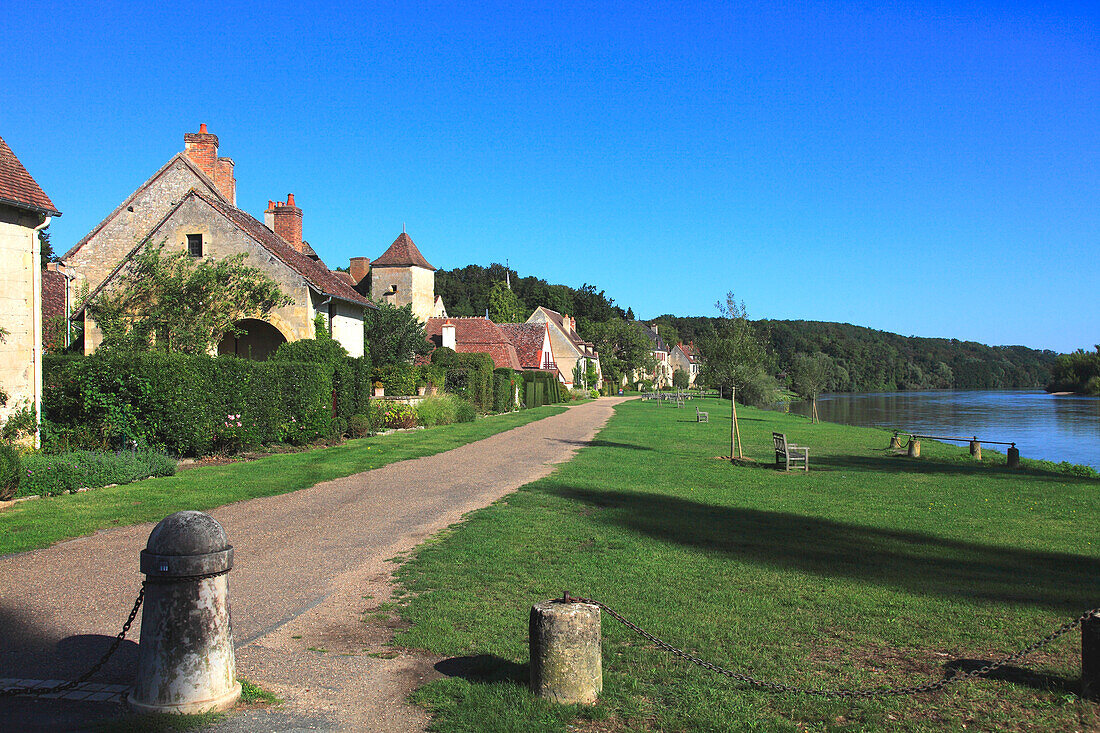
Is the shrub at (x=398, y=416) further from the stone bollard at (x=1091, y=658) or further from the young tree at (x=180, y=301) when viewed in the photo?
the stone bollard at (x=1091, y=658)

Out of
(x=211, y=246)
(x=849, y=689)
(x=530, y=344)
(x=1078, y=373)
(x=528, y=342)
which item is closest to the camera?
(x=849, y=689)

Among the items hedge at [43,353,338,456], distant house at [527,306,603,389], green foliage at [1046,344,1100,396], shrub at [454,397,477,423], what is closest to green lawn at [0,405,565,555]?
hedge at [43,353,338,456]

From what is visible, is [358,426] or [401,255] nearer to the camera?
[358,426]

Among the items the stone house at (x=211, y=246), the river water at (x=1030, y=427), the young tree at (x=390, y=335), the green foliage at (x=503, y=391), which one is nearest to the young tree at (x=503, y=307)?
the river water at (x=1030, y=427)

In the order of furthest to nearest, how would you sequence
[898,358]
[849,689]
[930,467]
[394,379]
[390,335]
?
[898,358] < [390,335] < [394,379] < [930,467] < [849,689]

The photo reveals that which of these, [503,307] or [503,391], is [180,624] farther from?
[503,307]

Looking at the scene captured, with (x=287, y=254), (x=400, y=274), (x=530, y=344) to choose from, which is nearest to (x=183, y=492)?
(x=287, y=254)

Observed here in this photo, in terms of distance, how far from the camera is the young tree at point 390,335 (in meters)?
34.1

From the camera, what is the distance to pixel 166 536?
167 inches

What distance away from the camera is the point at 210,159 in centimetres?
2925

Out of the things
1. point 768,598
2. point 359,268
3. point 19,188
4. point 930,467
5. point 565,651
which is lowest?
point 930,467

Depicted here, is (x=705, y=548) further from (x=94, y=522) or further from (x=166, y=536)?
(x=94, y=522)

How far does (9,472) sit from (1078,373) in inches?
4609

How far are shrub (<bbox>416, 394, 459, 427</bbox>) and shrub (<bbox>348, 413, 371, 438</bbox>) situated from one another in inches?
202
